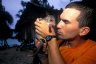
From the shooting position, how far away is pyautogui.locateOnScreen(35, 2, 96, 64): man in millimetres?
2180

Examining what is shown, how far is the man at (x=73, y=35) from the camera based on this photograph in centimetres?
218

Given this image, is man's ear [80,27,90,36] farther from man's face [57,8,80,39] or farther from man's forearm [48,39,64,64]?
man's forearm [48,39,64,64]

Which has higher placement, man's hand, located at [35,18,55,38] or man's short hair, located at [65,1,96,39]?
man's short hair, located at [65,1,96,39]

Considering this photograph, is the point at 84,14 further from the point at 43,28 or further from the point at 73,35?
the point at 43,28

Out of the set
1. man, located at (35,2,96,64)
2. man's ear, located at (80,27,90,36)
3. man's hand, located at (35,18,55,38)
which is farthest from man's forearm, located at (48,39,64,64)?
man's ear, located at (80,27,90,36)

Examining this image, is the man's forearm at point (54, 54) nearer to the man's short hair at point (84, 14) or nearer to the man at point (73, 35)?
the man at point (73, 35)

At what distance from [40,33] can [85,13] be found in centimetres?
55

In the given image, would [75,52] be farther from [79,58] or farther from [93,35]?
[93,35]

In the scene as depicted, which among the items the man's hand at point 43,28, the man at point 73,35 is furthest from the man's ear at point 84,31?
the man's hand at point 43,28

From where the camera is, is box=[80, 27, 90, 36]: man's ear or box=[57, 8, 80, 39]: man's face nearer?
box=[57, 8, 80, 39]: man's face

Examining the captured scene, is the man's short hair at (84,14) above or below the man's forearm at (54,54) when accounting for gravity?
above

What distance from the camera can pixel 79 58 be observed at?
7.15 ft

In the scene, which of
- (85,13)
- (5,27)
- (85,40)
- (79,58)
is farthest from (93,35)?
(5,27)

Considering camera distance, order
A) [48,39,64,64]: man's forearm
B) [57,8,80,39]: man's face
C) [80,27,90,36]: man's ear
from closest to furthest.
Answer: [48,39,64,64]: man's forearm
[57,8,80,39]: man's face
[80,27,90,36]: man's ear
